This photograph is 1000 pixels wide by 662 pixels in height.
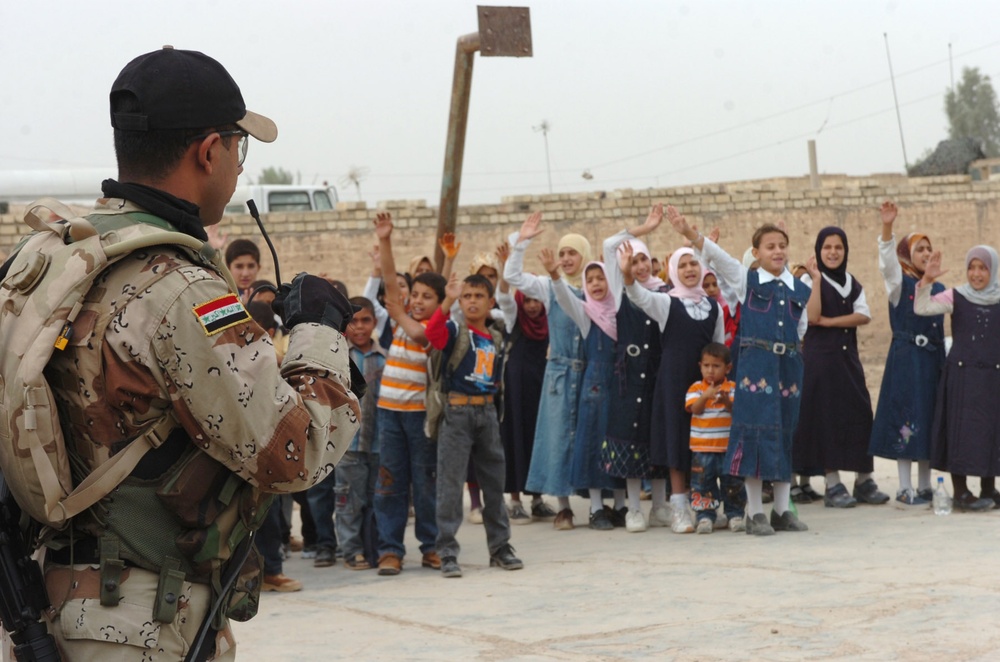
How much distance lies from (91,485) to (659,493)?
6.35 metres

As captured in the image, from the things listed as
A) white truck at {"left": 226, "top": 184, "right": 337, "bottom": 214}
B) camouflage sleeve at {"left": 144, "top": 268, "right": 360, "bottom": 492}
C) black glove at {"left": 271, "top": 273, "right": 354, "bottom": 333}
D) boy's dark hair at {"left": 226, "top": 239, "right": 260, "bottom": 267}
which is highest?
white truck at {"left": 226, "top": 184, "right": 337, "bottom": 214}

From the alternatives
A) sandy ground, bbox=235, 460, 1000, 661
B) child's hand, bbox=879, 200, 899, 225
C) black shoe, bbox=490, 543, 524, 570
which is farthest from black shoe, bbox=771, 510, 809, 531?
child's hand, bbox=879, 200, 899, 225

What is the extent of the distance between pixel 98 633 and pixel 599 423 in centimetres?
615

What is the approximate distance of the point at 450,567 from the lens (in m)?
6.46

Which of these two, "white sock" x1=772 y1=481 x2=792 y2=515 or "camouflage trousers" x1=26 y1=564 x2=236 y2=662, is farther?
"white sock" x1=772 y1=481 x2=792 y2=515

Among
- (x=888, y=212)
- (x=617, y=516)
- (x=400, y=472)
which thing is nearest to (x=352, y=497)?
(x=400, y=472)

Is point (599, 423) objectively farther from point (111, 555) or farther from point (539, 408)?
point (111, 555)

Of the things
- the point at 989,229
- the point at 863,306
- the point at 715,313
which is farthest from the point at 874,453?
the point at 989,229

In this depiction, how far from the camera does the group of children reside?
6613 millimetres

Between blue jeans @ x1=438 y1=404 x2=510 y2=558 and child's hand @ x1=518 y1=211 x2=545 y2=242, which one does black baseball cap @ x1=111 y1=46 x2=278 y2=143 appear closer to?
blue jeans @ x1=438 y1=404 x2=510 y2=558

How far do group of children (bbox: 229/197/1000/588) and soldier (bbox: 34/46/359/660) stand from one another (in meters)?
4.14

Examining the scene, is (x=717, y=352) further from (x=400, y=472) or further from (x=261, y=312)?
(x=261, y=312)

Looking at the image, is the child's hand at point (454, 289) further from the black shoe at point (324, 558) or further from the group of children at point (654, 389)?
the black shoe at point (324, 558)

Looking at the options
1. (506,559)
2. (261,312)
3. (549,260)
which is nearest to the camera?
(261,312)
